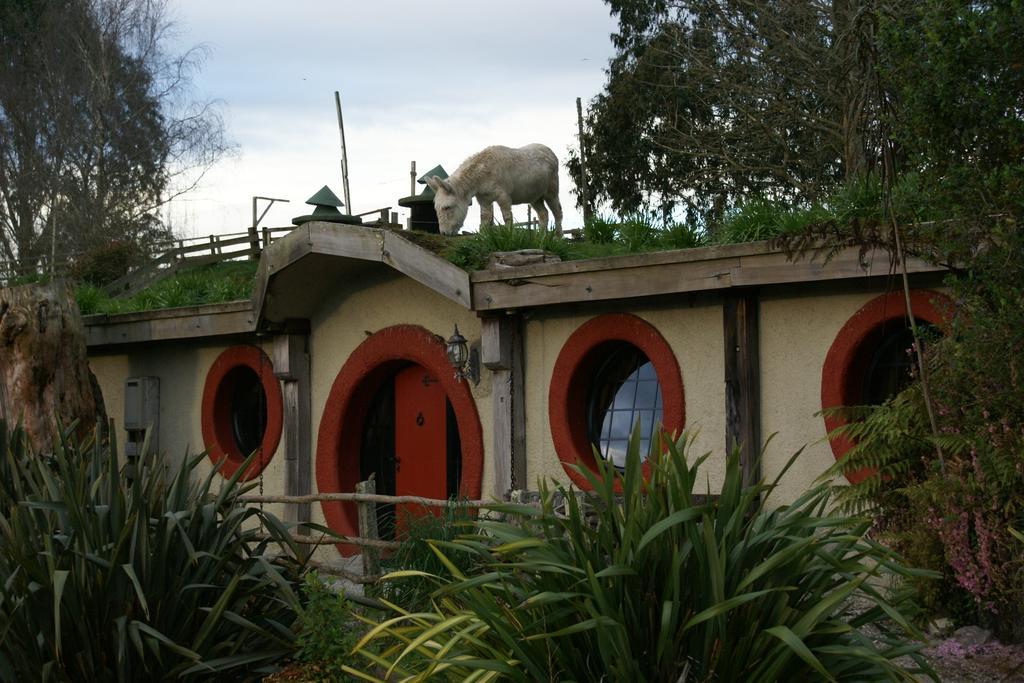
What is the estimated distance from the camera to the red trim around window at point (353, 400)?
38.6 ft

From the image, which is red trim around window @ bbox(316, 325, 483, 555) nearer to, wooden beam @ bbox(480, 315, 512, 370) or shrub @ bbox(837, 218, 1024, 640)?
wooden beam @ bbox(480, 315, 512, 370)

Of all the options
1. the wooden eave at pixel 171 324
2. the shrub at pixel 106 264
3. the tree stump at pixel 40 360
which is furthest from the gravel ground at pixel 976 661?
the shrub at pixel 106 264

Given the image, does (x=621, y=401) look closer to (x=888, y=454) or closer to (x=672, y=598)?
(x=888, y=454)

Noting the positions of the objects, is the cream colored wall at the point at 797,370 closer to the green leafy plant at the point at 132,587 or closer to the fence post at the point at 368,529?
the fence post at the point at 368,529

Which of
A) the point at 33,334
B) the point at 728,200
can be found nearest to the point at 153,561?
the point at 33,334

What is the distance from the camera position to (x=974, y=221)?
22.3ft

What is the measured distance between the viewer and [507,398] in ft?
35.1

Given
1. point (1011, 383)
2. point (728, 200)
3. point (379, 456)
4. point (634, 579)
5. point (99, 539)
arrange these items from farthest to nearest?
point (728, 200), point (379, 456), point (1011, 383), point (99, 539), point (634, 579)

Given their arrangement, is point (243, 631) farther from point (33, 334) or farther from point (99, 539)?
point (33, 334)

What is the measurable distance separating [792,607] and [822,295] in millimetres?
4548

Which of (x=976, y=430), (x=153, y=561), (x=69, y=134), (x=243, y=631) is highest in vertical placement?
(x=69, y=134)

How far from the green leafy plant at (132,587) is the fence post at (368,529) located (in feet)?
5.07

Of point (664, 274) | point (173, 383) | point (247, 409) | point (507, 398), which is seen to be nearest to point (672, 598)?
point (664, 274)

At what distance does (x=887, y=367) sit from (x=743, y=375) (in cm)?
102
